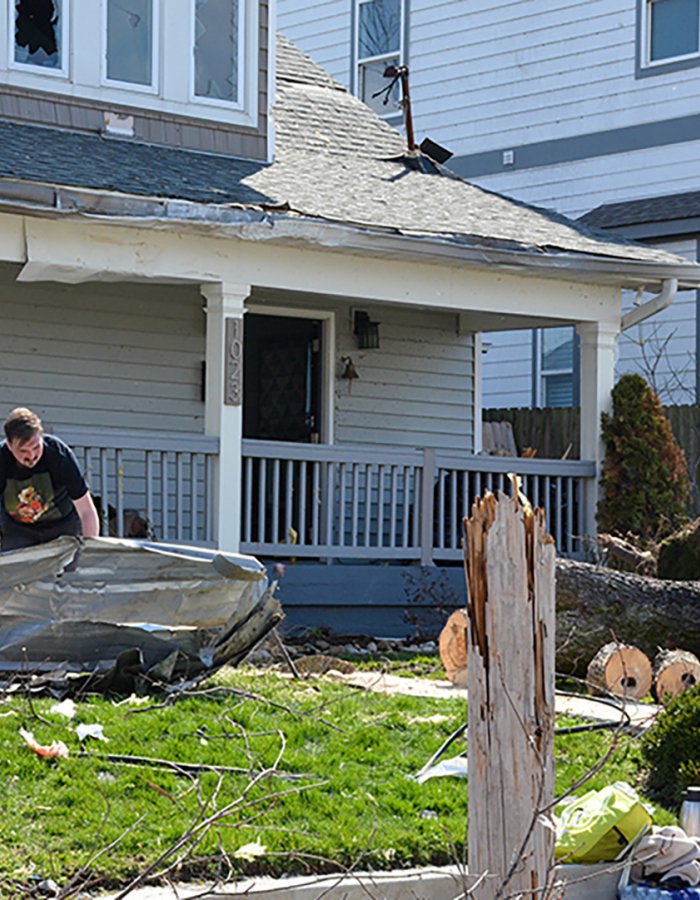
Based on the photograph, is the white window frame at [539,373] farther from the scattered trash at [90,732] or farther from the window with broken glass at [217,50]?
the scattered trash at [90,732]

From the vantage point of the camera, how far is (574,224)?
1515 centimetres

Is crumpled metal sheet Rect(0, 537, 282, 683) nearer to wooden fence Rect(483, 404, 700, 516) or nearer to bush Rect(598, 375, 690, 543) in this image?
bush Rect(598, 375, 690, 543)

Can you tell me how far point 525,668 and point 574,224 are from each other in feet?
36.0

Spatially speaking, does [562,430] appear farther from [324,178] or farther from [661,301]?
[324,178]

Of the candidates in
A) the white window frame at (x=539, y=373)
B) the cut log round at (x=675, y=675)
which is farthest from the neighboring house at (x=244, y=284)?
the white window frame at (x=539, y=373)

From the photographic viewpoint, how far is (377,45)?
21.8 meters

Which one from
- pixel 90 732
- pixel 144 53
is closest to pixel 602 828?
pixel 90 732

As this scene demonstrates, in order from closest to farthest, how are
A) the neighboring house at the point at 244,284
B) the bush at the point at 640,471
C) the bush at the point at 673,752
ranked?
the bush at the point at 673,752 < the neighboring house at the point at 244,284 < the bush at the point at 640,471

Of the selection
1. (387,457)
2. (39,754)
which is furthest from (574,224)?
(39,754)

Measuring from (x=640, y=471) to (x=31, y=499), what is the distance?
6.77 metres

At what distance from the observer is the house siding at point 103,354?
13.8m

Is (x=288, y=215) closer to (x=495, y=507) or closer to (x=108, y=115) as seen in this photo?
(x=108, y=115)

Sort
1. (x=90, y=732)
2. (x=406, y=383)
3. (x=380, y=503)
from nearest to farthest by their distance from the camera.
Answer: (x=90, y=732) < (x=380, y=503) < (x=406, y=383)

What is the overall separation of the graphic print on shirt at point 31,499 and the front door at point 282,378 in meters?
6.92
